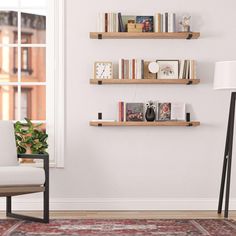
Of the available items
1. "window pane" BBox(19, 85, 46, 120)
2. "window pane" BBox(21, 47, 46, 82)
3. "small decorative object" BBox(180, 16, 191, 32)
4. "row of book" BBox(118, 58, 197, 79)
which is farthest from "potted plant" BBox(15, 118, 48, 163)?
"window pane" BBox(19, 85, 46, 120)

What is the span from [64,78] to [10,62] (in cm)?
1514

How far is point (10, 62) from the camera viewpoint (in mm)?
21234

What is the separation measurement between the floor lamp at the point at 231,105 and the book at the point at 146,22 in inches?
32.2

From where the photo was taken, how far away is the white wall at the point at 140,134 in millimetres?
6457

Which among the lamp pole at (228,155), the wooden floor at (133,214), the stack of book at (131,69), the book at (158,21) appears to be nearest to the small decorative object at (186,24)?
the book at (158,21)

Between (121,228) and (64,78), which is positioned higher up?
(64,78)

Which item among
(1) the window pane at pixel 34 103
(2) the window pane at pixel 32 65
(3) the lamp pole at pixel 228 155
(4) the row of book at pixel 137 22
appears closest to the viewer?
(3) the lamp pole at pixel 228 155

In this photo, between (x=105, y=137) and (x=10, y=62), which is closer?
(x=105, y=137)

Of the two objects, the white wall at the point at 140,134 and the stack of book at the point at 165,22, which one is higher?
the stack of book at the point at 165,22

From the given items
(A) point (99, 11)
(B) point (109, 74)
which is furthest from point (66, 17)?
(B) point (109, 74)

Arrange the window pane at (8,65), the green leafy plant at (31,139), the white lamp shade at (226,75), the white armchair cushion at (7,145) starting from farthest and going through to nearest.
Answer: the window pane at (8,65) → the green leafy plant at (31,139) → the white lamp shade at (226,75) → the white armchair cushion at (7,145)

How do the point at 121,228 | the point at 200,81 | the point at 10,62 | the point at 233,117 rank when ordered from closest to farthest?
the point at 121,228 < the point at 233,117 < the point at 200,81 < the point at 10,62

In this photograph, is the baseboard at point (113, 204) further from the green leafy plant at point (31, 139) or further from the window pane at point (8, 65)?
the window pane at point (8, 65)

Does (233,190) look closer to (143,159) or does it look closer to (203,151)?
(203,151)
